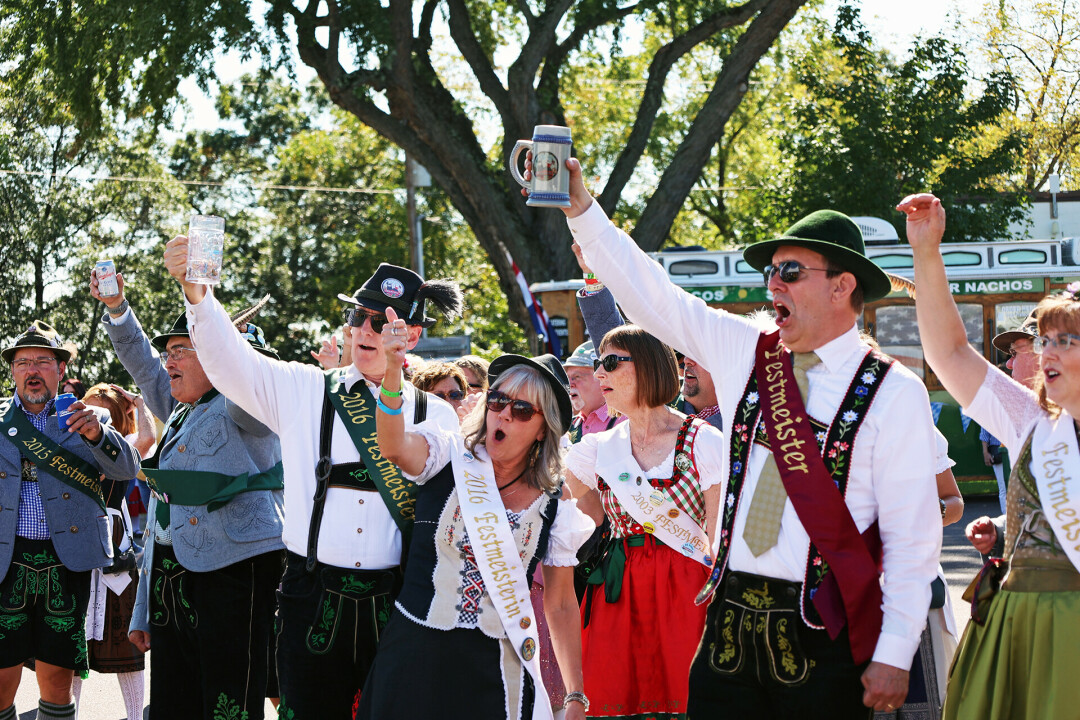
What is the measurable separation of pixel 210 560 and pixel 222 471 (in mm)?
404

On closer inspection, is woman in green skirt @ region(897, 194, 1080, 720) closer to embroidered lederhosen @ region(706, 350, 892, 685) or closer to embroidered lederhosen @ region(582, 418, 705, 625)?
embroidered lederhosen @ region(706, 350, 892, 685)

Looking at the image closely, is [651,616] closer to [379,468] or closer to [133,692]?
[379,468]

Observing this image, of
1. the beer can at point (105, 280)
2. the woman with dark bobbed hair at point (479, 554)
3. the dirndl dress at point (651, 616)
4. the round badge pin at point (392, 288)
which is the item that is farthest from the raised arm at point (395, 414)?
the beer can at point (105, 280)

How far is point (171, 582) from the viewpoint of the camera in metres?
5.23

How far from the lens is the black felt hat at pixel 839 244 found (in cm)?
361

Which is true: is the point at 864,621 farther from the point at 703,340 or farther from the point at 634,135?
the point at 634,135

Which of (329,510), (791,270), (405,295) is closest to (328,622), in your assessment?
(329,510)

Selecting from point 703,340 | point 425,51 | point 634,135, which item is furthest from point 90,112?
point 703,340

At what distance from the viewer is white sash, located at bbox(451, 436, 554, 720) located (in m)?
3.88

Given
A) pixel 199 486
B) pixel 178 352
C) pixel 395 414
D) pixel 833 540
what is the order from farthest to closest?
pixel 178 352 → pixel 199 486 → pixel 395 414 → pixel 833 540

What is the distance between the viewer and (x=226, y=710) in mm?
5023

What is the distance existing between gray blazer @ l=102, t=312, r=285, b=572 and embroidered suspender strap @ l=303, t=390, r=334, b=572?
1.03 metres

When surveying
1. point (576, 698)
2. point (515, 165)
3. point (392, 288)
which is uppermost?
point (515, 165)

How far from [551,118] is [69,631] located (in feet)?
40.8
